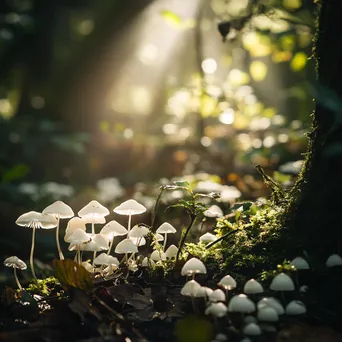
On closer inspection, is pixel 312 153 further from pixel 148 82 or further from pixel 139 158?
pixel 148 82

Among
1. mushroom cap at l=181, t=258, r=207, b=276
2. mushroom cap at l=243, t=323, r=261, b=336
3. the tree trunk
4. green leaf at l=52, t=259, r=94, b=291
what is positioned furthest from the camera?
the tree trunk

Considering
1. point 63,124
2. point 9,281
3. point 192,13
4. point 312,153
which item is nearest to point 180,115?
point 192,13

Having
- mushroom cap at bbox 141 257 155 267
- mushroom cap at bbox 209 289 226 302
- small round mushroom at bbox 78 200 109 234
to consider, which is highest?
small round mushroom at bbox 78 200 109 234

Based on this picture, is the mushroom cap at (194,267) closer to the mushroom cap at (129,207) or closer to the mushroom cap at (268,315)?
the mushroom cap at (268,315)

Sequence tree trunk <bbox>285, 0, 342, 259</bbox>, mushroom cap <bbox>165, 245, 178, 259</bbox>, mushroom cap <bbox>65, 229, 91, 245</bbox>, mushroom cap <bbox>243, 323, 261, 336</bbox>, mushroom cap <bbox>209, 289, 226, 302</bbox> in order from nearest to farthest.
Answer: mushroom cap <bbox>243, 323, 261, 336</bbox>, mushroom cap <bbox>209, 289, 226, 302</bbox>, mushroom cap <bbox>65, 229, 91, 245</bbox>, tree trunk <bbox>285, 0, 342, 259</bbox>, mushroom cap <bbox>165, 245, 178, 259</bbox>

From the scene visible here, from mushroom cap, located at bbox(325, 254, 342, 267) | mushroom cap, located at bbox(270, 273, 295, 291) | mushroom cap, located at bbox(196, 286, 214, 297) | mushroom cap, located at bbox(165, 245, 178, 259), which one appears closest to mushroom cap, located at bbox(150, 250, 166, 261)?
mushroom cap, located at bbox(165, 245, 178, 259)

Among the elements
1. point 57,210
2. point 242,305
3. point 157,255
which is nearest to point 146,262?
point 157,255

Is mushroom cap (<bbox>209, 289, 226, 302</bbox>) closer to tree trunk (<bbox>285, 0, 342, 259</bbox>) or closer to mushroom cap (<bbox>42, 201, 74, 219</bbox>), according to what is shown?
tree trunk (<bbox>285, 0, 342, 259</bbox>)
